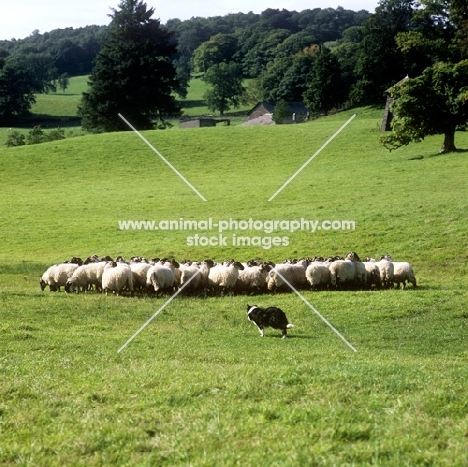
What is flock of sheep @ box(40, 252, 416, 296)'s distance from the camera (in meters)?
20.1

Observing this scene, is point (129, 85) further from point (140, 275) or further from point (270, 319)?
point (270, 319)

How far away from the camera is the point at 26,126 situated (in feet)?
345

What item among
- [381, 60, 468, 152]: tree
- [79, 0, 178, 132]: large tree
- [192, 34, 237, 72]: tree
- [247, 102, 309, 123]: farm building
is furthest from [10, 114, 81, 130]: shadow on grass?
[381, 60, 468, 152]: tree

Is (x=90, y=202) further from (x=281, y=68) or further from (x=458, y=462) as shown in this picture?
(x=281, y=68)

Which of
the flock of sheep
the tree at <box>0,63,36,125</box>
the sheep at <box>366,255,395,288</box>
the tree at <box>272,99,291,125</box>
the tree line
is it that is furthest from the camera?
the tree at <box>0,63,36,125</box>

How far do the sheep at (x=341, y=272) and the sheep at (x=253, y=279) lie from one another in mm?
1853

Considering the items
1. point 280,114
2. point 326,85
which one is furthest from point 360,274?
point 280,114

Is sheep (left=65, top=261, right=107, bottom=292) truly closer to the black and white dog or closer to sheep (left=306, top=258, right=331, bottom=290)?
sheep (left=306, top=258, right=331, bottom=290)

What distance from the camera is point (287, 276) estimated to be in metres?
20.4

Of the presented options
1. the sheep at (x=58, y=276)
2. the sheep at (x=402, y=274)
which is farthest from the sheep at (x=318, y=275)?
the sheep at (x=58, y=276)

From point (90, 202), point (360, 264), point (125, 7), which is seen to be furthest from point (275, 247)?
point (125, 7)

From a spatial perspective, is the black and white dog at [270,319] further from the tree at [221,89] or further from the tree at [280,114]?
the tree at [221,89]

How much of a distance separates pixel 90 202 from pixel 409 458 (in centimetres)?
3936

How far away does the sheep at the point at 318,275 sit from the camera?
20.5 m
